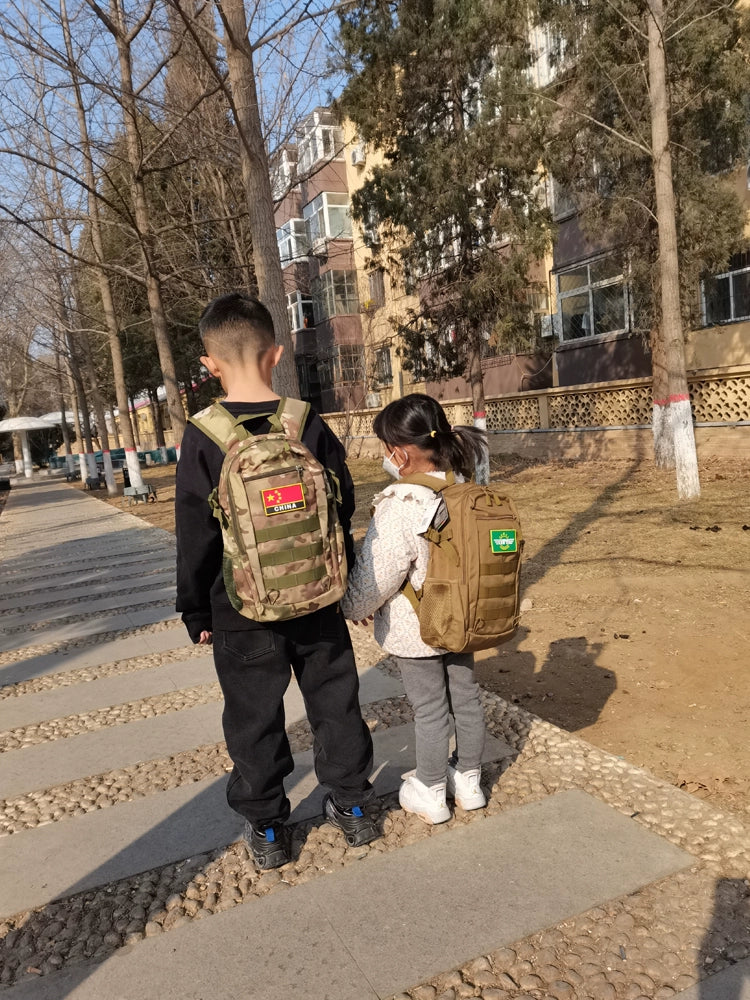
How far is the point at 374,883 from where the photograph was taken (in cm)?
237

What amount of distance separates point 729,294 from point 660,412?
2.78m

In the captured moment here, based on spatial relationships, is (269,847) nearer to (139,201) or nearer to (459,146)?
(459,146)

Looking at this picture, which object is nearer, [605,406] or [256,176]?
[256,176]

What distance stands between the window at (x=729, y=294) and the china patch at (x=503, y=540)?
38.3 feet

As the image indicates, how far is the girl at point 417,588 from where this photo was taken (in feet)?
8.18

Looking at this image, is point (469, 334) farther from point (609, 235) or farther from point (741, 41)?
point (741, 41)

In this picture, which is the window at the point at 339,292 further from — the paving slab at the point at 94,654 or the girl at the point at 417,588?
the girl at the point at 417,588

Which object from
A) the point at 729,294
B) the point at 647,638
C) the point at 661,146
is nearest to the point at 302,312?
the point at 729,294

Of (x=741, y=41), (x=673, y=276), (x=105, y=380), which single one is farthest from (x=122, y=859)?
(x=105, y=380)

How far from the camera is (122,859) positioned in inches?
105

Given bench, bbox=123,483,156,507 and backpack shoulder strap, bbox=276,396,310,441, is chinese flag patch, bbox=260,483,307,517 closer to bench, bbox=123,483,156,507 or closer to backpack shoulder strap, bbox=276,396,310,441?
backpack shoulder strap, bbox=276,396,310,441

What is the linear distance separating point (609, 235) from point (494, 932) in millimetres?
12183

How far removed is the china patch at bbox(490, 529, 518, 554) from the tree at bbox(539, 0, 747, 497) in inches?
292

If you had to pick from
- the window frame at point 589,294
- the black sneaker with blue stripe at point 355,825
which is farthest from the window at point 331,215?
the black sneaker with blue stripe at point 355,825
